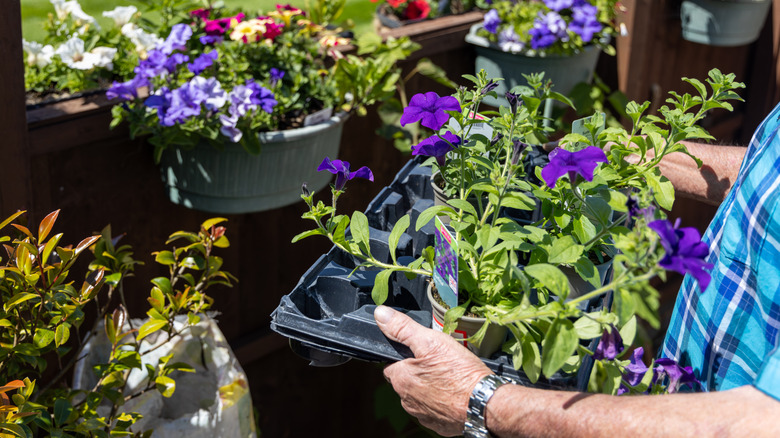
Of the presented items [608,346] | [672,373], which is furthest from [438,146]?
[672,373]

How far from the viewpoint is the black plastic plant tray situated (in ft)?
3.59

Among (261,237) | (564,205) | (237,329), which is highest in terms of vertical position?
(564,205)

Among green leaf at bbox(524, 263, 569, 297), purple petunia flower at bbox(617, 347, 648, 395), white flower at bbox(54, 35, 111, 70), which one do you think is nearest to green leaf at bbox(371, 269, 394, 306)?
green leaf at bbox(524, 263, 569, 297)

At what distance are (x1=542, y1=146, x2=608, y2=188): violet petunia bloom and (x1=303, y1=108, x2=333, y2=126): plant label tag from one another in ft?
2.81

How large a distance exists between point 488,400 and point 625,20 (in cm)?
226

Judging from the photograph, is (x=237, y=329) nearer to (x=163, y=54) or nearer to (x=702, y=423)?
(x=163, y=54)

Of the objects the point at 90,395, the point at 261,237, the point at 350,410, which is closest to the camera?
the point at 90,395

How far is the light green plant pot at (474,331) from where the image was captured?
41.2 inches

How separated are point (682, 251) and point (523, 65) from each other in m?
1.68

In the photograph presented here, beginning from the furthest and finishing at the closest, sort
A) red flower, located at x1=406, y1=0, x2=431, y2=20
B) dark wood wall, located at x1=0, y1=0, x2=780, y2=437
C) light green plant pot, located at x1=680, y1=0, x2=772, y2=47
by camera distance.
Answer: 1. light green plant pot, located at x1=680, y1=0, x2=772, y2=47
2. red flower, located at x1=406, y1=0, x2=431, y2=20
3. dark wood wall, located at x1=0, y1=0, x2=780, y2=437

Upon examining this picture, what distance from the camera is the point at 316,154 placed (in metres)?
1.77

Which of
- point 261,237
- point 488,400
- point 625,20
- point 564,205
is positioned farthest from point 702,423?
point 625,20

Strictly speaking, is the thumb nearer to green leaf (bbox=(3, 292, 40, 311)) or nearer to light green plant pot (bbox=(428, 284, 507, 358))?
light green plant pot (bbox=(428, 284, 507, 358))

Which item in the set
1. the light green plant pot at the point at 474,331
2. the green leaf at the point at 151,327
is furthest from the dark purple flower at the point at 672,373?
the green leaf at the point at 151,327
